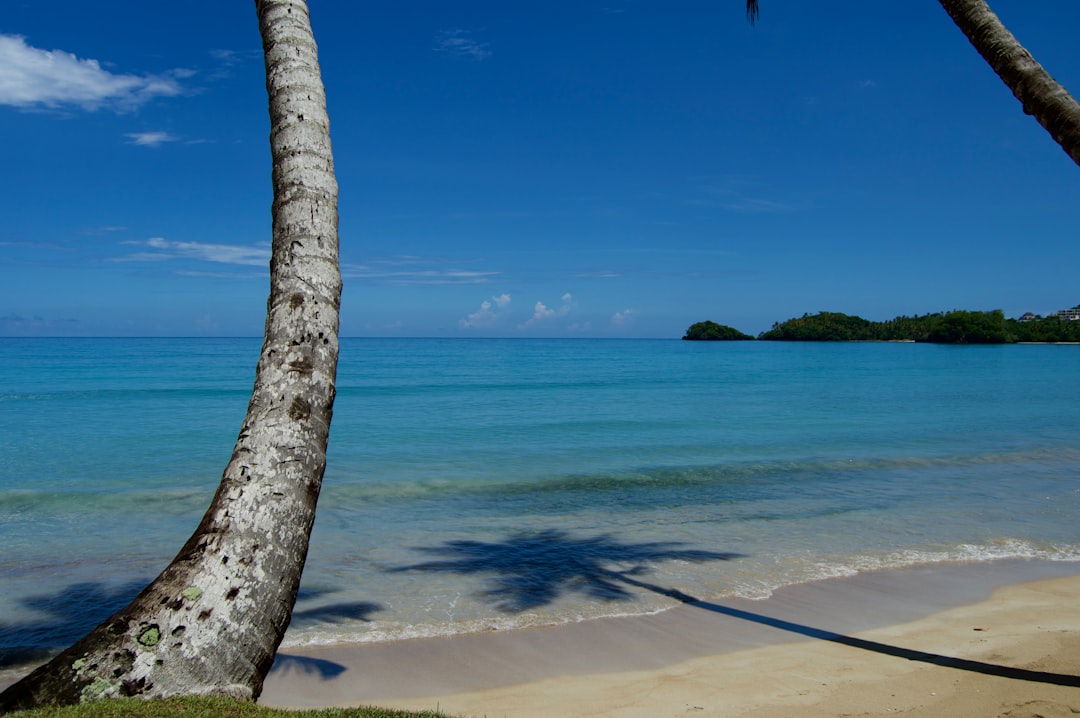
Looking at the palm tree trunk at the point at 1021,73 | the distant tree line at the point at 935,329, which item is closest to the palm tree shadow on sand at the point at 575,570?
the palm tree trunk at the point at 1021,73

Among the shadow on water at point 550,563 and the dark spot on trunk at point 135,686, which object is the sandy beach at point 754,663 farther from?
the dark spot on trunk at point 135,686

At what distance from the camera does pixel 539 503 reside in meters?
14.4

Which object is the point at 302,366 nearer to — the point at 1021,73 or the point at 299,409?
the point at 299,409

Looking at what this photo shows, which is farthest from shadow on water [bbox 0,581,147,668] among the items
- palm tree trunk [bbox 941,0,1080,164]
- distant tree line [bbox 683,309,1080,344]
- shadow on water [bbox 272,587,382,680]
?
distant tree line [bbox 683,309,1080,344]

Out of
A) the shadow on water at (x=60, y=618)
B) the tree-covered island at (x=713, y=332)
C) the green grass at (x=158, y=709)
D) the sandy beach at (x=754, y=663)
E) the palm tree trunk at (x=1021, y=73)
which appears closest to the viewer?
the green grass at (x=158, y=709)

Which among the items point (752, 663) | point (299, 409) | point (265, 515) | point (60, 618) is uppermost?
point (299, 409)

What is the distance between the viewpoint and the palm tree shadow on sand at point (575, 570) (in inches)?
307

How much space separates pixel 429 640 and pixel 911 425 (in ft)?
78.7

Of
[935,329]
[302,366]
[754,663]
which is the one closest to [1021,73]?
[754,663]

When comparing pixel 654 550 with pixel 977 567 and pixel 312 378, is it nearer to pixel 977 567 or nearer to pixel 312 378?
pixel 977 567

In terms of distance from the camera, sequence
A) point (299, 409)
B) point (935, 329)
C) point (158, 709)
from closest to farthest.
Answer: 1. point (158, 709)
2. point (299, 409)
3. point (935, 329)

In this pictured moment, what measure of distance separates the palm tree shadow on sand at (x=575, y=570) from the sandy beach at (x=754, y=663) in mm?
60

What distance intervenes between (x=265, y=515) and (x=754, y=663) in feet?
17.9

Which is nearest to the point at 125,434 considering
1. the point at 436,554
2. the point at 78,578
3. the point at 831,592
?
the point at 78,578
